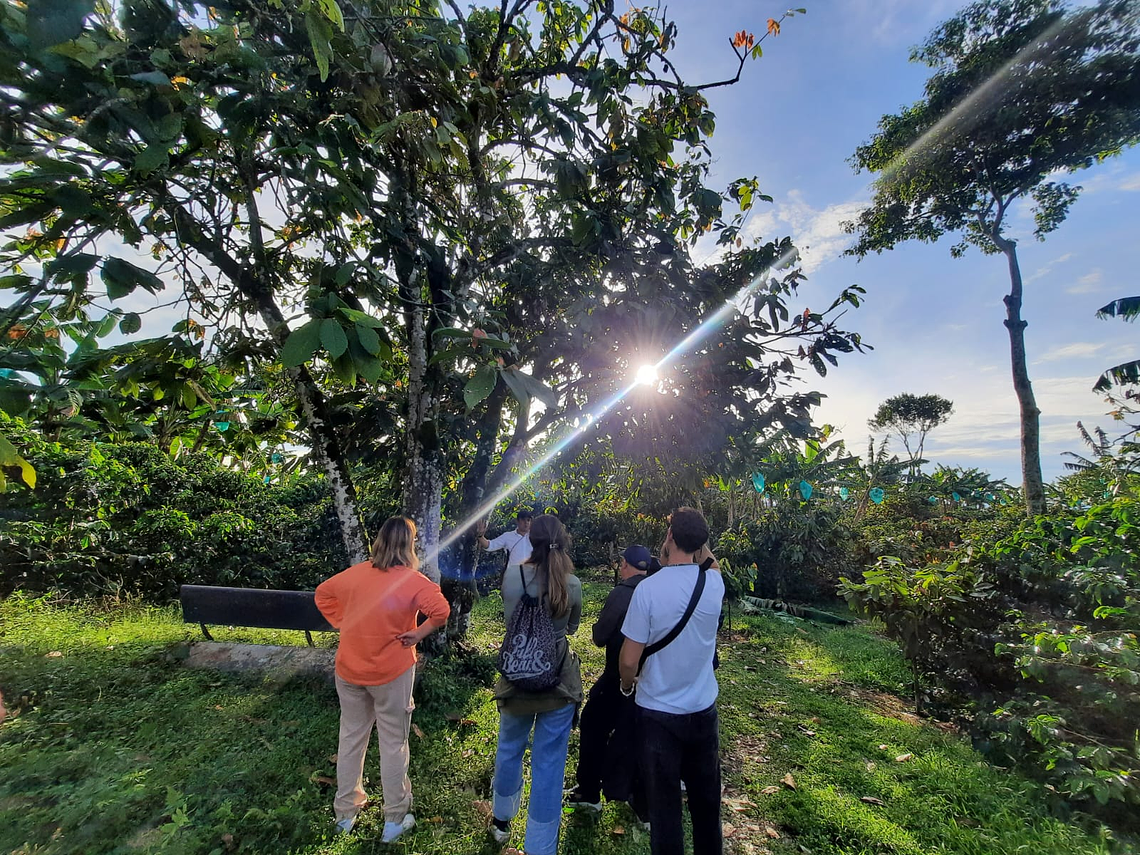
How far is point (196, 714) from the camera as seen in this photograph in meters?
3.86

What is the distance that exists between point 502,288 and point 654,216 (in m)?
1.92

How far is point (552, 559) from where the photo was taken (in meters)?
2.73

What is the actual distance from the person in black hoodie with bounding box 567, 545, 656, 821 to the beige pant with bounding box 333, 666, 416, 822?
1080mm

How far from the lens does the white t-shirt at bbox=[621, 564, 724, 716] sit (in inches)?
90.1

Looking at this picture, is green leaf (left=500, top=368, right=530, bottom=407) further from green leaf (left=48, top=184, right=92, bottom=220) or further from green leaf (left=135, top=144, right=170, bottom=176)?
green leaf (left=48, top=184, right=92, bottom=220)

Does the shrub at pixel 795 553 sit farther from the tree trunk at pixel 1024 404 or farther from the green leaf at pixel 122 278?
the green leaf at pixel 122 278

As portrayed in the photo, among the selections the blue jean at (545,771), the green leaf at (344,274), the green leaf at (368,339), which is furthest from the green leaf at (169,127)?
the blue jean at (545,771)

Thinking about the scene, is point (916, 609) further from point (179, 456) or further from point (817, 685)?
point (179, 456)

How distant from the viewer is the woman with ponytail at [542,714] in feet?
8.45

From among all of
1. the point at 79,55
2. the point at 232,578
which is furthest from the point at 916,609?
the point at 232,578

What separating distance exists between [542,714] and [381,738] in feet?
3.03

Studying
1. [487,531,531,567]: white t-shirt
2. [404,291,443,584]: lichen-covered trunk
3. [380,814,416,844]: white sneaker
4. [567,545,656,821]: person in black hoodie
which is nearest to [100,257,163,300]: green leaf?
[404,291,443,584]: lichen-covered trunk

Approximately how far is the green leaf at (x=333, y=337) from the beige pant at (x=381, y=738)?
81.0 inches

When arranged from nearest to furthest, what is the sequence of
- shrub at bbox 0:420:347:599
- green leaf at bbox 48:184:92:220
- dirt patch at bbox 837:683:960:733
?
green leaf at bbox 48:184:92:220, dirt patch at bbox 837:683:960:733, shrub at bbox 0:420:347:599
